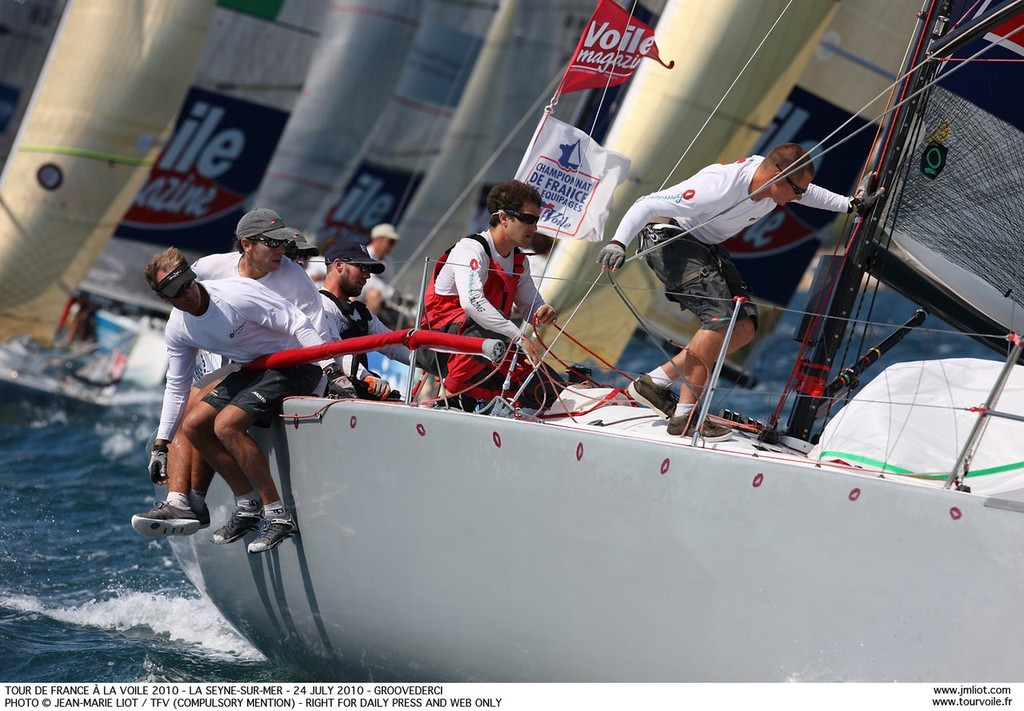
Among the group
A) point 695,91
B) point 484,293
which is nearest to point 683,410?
point 484,293

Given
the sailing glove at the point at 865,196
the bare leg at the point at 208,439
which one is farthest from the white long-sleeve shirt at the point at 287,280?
the sailing glove at the point at 865,196

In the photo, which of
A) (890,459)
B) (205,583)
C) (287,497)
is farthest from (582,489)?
(205,583)

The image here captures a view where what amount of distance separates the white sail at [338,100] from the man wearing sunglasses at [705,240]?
10652mm

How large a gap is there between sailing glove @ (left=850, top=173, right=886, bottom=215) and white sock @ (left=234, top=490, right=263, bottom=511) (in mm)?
2262

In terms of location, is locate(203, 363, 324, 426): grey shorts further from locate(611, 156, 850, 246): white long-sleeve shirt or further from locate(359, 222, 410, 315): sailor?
locate(359, 222, 410, 315): sailor

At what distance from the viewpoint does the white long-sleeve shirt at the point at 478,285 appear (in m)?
4.34

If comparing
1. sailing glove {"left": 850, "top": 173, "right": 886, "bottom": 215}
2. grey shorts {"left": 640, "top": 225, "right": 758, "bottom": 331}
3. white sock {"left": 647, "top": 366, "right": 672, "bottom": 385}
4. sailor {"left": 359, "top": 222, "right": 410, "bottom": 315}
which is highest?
sailing glove {"left": 850, "top": 173, "right": 886, "bottom": 215}

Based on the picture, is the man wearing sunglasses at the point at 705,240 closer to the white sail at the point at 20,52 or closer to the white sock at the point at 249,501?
the white sock at the point at 249,501

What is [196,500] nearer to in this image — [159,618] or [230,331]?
[230,331]

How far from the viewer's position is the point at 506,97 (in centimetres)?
1650

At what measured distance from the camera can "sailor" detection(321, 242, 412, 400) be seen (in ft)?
15.3

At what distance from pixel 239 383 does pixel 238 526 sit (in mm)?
474

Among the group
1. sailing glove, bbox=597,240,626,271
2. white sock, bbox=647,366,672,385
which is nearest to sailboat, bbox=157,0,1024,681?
white sock, bbox=647,366,672,385
